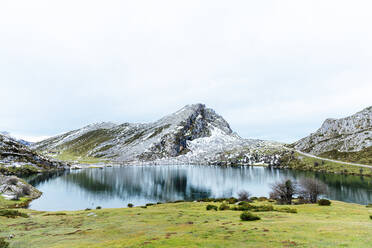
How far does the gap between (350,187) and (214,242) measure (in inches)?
5236

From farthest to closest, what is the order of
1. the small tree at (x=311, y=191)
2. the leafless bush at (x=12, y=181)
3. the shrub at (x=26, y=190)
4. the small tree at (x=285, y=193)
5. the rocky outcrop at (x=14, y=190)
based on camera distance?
the shrub at (x=26, y=190), the leafless bush at (x=12, y=181), the rocky outcrop at (x=14, y=190), the small tree at (x=311, y=191), the small tree at (x=285, y=193)

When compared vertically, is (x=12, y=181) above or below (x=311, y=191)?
below

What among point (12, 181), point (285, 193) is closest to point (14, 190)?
point (12, 181)

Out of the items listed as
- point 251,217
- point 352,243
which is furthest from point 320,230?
point 251,217

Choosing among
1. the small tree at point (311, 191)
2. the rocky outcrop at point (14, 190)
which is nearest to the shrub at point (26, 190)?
the rocky outcrop at point (14, 190)

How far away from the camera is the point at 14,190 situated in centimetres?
9669

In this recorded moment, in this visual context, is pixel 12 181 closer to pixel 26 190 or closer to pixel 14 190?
pixel 14 190

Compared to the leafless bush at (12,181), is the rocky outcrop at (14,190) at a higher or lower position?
lower

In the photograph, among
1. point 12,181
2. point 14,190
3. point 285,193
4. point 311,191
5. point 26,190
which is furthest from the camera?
point 26,190

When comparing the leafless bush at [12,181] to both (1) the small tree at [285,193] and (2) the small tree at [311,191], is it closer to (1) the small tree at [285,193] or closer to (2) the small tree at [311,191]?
(1) the small tree at [285,193]

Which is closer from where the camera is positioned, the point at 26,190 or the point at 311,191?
the point at 311,191

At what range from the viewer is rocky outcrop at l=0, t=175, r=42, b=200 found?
303ft

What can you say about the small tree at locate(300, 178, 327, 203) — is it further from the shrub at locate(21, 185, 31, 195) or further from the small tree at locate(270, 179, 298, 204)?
the shrub at locate(21, 185, 31, 195)

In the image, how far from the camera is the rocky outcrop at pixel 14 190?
92.4m
